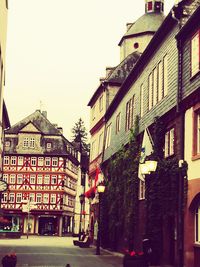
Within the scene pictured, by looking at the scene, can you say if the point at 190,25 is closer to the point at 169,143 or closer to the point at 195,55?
the point at 195,55

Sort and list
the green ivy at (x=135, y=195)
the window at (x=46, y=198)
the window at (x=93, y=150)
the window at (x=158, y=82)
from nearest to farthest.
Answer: the green ivy at (x=135, y=195)
the window at (x=158, y=82)
the window at (x=93, y=150)
the window at (x=46, y=198)

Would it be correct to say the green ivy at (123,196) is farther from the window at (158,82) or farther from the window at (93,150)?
the window at (93,150)

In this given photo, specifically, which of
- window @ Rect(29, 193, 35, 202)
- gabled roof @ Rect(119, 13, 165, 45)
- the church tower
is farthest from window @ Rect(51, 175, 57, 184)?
gabled roof @ Rect(119, 13, 165, 45)

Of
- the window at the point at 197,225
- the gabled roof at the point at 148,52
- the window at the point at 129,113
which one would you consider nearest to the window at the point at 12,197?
the gabled roof at the point at 148,52

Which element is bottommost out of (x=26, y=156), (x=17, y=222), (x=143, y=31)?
(x=17, y=222)

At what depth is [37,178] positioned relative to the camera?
86375 millimetres

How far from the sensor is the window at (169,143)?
24.3m

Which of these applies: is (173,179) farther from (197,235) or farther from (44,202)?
(44,202)

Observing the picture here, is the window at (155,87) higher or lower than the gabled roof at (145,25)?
lower

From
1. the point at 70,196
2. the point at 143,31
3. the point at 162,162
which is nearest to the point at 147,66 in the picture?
the point at 162,162

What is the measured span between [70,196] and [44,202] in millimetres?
9536

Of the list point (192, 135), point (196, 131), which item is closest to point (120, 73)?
point (192, 135)

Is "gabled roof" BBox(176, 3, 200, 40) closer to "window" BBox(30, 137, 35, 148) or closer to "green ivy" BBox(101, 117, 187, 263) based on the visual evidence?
"green ivy" BBox(101, 117, 187, 263)

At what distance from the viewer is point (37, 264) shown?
2466cm
